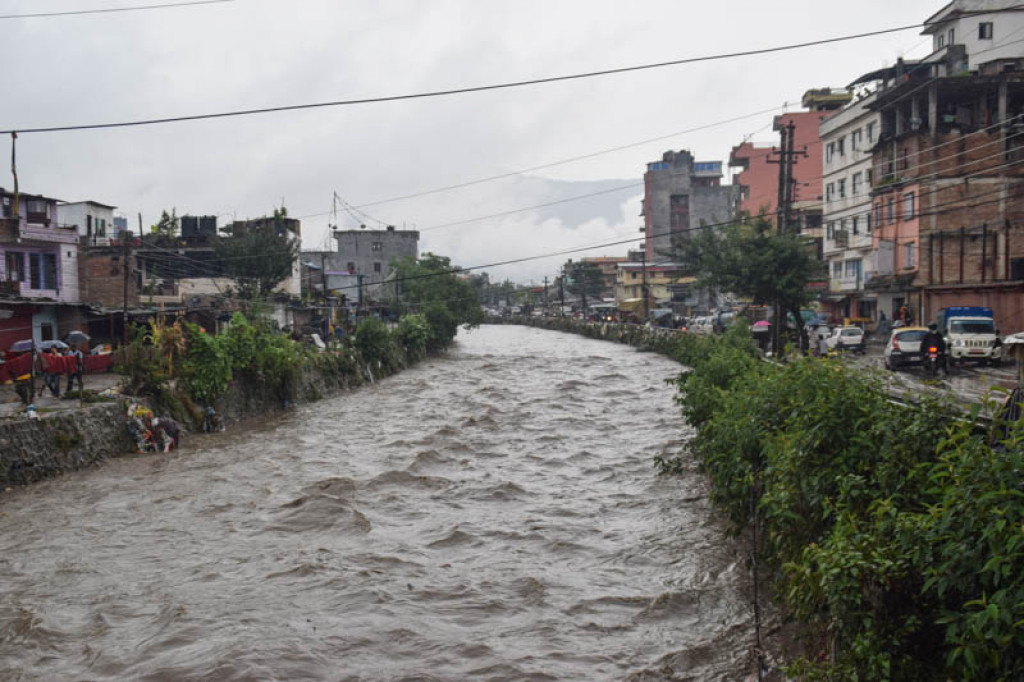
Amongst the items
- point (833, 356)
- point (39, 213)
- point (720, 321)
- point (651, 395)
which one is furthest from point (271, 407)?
point (720, 321)

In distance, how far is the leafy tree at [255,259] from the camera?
45406mm

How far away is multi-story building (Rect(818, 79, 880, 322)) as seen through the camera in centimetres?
4703

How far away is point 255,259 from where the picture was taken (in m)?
45.4

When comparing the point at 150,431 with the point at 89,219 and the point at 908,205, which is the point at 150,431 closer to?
the point at 89,219

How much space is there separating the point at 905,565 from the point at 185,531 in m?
11.0

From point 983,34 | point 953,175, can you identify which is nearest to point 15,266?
point 953,175

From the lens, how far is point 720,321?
50719 mm

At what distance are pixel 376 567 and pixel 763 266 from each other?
2574 centimetres

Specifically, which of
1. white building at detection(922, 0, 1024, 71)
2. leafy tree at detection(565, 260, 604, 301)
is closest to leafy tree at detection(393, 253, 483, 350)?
white building at detection(922, 0, 1024, 71)

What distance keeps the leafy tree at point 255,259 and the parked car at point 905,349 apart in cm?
3199

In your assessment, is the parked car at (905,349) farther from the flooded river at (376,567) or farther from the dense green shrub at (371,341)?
the dense green shrub at (371,341)

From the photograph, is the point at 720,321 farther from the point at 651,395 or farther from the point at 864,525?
the point at 864,525

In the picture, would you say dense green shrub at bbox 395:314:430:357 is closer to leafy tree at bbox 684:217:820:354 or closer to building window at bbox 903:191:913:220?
leafy tree at bbox 684:217:820:354

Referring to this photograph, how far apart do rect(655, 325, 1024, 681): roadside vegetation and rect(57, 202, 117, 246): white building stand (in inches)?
1715
